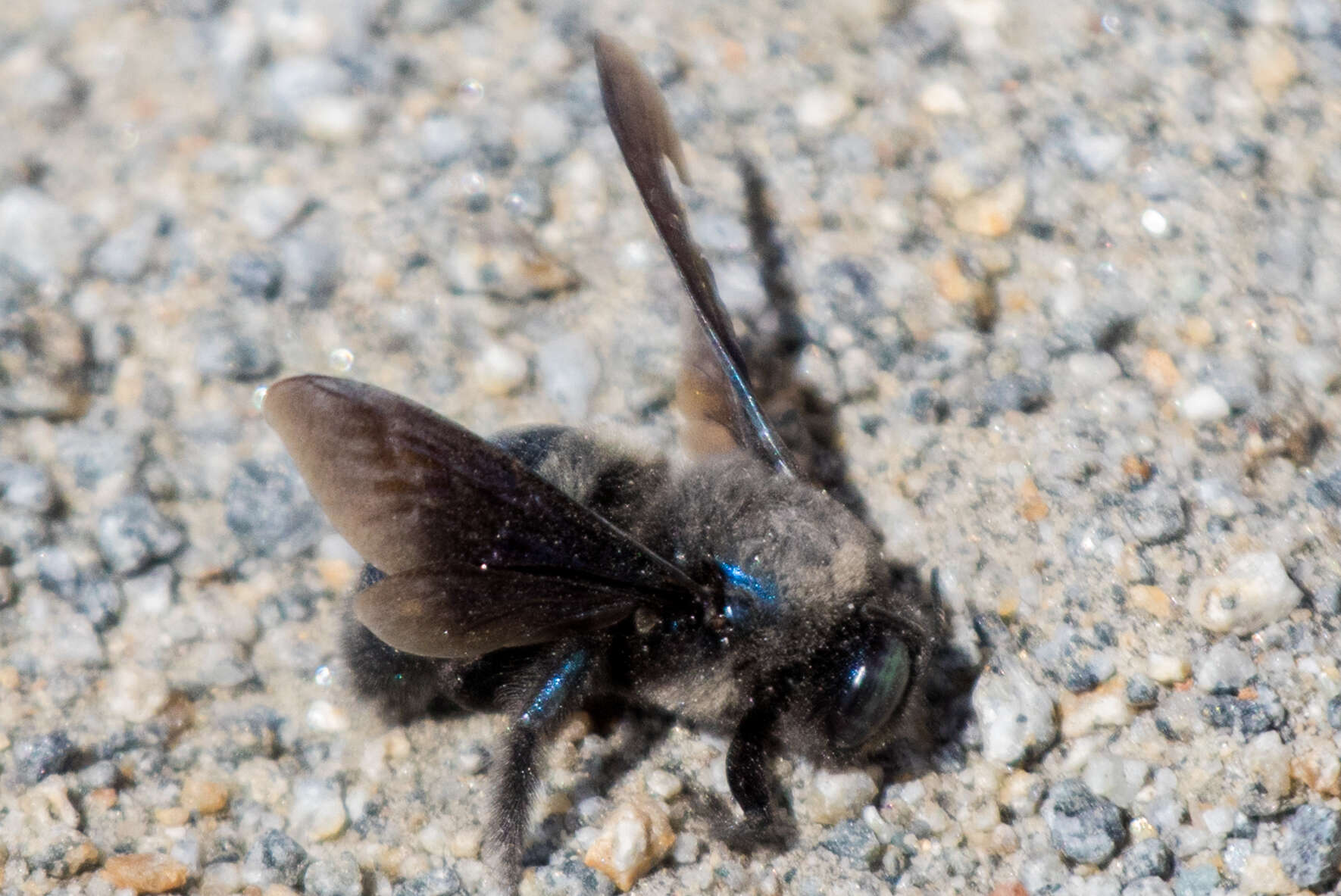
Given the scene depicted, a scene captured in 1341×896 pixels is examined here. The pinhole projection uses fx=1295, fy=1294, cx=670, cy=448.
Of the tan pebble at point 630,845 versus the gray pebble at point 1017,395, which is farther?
the gray pebble at point 1017,395

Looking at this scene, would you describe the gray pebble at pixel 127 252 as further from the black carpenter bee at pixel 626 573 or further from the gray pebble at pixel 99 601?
the black carpenter bee at pixel 626 573

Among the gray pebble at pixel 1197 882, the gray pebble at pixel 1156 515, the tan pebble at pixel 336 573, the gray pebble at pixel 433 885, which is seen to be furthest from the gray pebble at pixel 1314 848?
the tan pebble at pixel 336 573

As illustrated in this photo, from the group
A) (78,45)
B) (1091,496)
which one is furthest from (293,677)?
(78,45)

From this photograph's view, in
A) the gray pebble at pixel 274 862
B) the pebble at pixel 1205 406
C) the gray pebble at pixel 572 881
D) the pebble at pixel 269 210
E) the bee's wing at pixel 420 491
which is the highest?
the bee's wing at pixel 420 491

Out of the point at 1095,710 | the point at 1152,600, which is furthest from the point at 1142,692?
the point at 1152,600

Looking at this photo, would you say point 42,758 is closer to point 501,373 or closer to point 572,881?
point 572,881

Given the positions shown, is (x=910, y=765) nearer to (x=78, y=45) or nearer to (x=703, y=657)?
(x=703, y=657)
